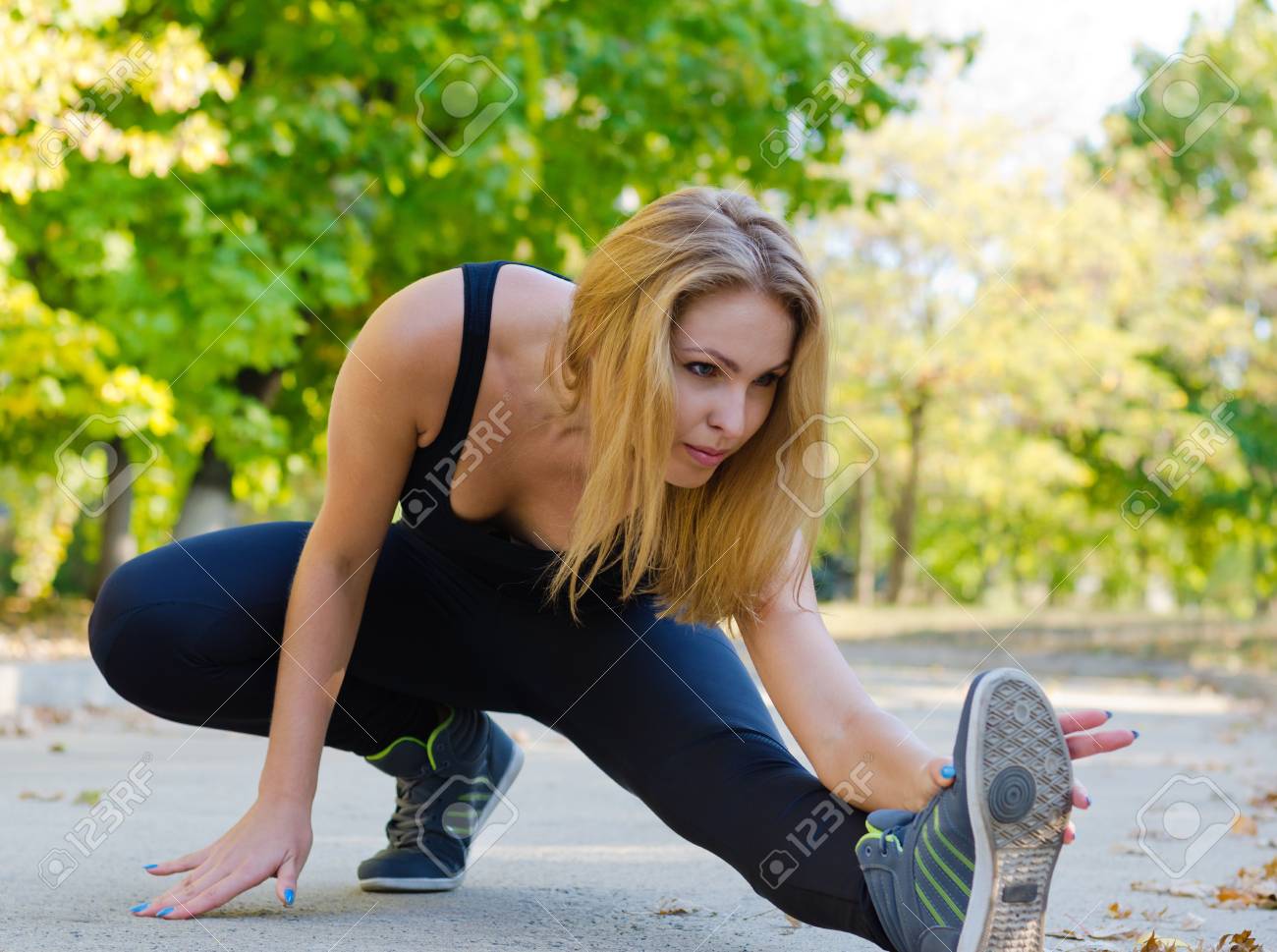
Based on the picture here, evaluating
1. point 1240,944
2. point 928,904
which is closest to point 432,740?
point 928,904

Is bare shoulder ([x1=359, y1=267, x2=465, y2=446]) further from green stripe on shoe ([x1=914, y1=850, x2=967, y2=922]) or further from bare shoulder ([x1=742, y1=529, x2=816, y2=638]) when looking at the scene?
green stripe on shoe ([x1=914, y1=850, x2=967, y2=922])

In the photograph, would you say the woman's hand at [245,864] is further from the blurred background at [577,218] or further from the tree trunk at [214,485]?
the tree trunk at [214,485]

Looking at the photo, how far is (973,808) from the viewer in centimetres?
212

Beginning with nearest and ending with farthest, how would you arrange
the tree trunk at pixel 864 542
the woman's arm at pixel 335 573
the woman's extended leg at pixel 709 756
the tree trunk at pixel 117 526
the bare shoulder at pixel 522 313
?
the woman's extended leg at pixel 709 756
the woman's arm at pixel 335 573
the bare shoulder at pixel 522 313
the tree trunk at pixel 117 526
the tree trunk at pixel 864 542

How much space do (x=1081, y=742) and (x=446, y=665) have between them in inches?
52.7

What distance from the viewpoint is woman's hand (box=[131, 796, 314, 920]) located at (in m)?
2.63

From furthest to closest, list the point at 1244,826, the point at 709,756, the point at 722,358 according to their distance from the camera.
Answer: the point at 1244,826, the point at 709,756, the point at 722,358

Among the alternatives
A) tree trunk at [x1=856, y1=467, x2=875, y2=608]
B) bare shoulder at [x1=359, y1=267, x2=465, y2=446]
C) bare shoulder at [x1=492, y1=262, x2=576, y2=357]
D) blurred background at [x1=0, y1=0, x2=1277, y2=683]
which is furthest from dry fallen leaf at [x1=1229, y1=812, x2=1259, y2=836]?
tree trunk at [x1=856, y1=467, x2=875, y2=608]

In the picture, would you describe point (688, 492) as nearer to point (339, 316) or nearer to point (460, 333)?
point (460, 333)

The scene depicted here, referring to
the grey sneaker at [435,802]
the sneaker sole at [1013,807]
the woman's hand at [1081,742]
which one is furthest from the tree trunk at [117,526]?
the sneaker sole at [1013,807]

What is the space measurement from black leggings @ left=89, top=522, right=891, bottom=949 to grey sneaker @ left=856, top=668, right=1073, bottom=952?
41 cm

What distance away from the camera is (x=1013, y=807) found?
210 centimetres

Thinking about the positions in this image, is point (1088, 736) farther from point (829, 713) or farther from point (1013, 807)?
point (829, 713)

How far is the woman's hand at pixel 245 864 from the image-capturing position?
2.63m
